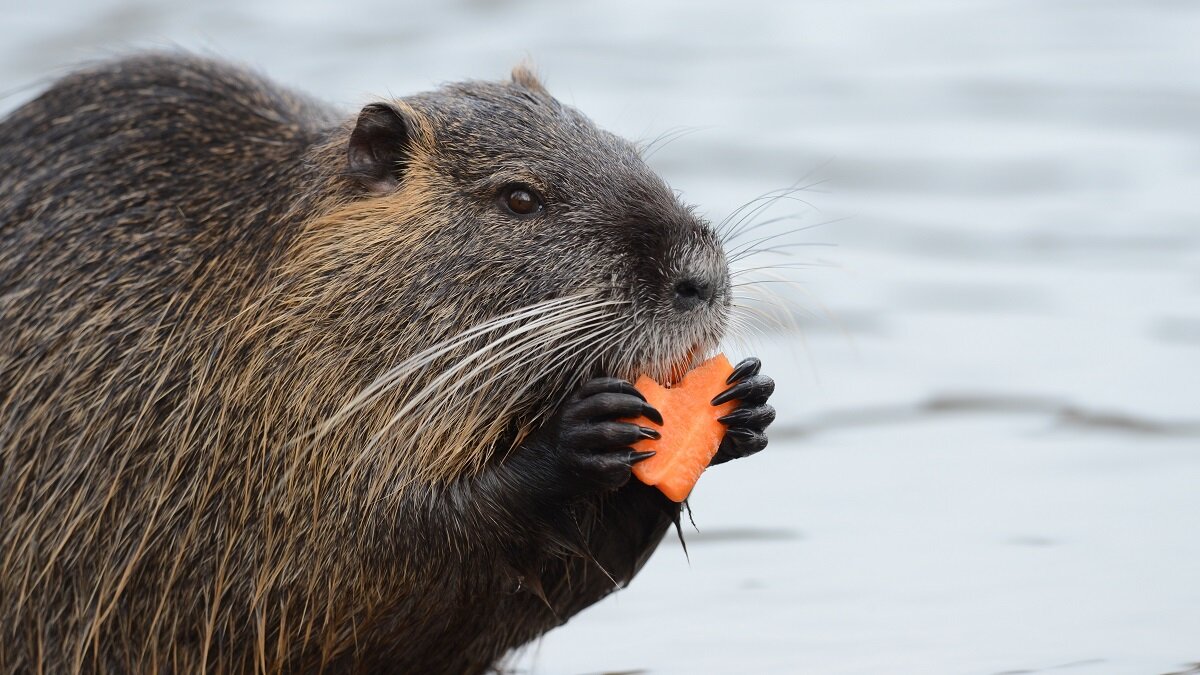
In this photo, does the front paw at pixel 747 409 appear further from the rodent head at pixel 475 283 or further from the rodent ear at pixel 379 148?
the rodent ear at pixel 379 148

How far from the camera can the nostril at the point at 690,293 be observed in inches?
188

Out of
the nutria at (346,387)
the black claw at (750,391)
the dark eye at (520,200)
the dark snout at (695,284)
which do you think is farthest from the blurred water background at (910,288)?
the dark eye at (520,200)

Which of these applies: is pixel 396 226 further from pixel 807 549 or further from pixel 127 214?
pixel 807 549

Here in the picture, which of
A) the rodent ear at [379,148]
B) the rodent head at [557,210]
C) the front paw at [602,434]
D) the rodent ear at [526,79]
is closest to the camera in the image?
the front paw at [602,434]

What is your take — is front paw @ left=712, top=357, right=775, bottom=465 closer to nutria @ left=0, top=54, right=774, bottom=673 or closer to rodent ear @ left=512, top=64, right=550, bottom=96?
nutria @ left=0, top=54, right=774, bottom=673

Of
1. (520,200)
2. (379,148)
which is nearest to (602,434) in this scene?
(520,200)

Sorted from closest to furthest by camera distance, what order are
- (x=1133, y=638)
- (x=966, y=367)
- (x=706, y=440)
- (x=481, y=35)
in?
(x=706, y=440) < (x=1133, y=638) < (x=966, y=367) < (x=481, y=35)

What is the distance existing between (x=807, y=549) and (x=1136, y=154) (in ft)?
13.6

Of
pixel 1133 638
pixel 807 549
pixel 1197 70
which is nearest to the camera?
pixel 1133 638

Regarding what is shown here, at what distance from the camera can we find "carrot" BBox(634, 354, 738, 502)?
15.7ft

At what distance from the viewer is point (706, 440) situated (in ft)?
15.8

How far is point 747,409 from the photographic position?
4.88 meters

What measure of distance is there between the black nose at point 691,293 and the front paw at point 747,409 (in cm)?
17

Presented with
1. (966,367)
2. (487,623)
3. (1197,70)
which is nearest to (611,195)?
(487,623)
